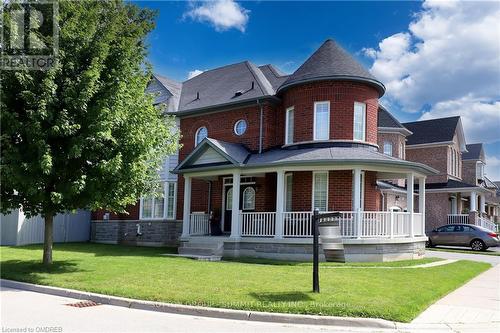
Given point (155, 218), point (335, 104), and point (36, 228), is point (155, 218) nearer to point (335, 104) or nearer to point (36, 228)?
point (36, 228)

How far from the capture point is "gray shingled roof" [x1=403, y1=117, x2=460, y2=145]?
1373 inches

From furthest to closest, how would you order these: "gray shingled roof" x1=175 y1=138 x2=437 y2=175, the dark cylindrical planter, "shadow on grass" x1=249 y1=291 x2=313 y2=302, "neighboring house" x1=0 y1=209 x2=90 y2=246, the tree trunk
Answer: "neighboring house" x1=0 y1=209 x2=90 y2=246 < "gray shingled roof" x1=175 y1=138 x2=437 y2=175 < the tree trunk < the dark cylindrical planter < "shadow on grass" x1=249 y1=291 x2=313 y2=302

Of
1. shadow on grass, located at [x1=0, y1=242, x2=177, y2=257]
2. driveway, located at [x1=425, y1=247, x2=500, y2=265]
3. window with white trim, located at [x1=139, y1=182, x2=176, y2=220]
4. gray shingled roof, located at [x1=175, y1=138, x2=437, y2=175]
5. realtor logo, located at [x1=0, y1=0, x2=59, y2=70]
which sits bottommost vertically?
driveway, located at [x1=425, y1=247, x2=500, y2=265]

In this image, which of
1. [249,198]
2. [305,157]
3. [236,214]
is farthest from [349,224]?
[249,198]

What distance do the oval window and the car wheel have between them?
14.3 meters

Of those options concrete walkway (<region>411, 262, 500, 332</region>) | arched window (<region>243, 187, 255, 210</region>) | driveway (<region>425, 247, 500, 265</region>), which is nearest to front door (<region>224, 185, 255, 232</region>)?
arched window (<region>243, 187, 255, 210</region>)

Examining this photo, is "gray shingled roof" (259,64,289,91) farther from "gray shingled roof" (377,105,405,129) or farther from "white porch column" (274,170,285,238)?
"gray shingled roof" (377,105,405,129)

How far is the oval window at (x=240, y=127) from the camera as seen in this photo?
21.6 metres

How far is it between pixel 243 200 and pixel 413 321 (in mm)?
13357

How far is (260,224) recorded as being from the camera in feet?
60.6

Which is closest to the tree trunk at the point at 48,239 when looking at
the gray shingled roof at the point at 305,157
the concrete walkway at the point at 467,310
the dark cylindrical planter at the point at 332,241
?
the gray shingled roof at the point at 305,157

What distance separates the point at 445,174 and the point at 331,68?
18.7 metres

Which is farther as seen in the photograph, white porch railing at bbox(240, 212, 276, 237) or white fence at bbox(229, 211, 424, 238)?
white porch railing at bbox(240, 212, 276, 237)

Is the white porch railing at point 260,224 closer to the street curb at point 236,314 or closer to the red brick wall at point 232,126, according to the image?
the red brick wall at point 232,126
